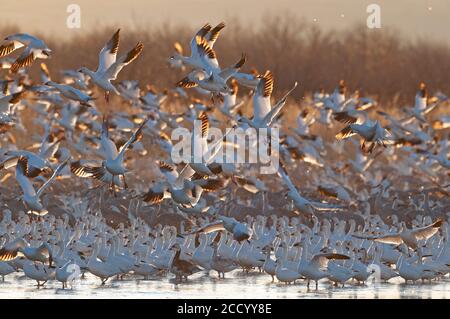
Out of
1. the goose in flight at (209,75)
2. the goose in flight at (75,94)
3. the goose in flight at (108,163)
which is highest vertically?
the goose in flight at (209,75)

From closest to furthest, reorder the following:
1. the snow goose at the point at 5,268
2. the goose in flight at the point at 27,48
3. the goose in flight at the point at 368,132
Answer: the snow goose at the point at 5,268
the goose in flight at the point at 368,132
the goose in flight at the point at 27,48

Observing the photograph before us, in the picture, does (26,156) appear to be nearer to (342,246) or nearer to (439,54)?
(342,246)

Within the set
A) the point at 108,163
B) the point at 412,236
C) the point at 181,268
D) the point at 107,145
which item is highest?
the point at 107,145

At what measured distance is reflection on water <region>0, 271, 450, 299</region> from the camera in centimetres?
1605

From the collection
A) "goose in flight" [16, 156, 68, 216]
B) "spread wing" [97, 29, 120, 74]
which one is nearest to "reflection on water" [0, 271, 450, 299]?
"goose in flight" [16, 156, 68, 216]

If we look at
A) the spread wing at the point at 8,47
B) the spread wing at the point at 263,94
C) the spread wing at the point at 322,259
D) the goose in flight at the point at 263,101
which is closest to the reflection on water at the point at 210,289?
the spread wing at the point at 322,259

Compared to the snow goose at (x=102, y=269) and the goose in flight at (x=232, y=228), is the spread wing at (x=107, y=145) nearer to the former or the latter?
the snow goose at (x=102, y=269)

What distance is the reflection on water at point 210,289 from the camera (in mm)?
16047

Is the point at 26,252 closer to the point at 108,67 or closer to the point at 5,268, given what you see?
the point at 5,268

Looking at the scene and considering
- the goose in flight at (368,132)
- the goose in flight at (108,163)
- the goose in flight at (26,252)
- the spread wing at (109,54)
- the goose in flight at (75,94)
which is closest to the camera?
the goose in flight at (26,252)

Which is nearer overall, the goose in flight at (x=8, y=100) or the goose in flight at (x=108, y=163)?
the goose in flight at (x=108, y=163)

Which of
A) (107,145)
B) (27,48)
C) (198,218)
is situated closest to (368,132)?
(107,145)

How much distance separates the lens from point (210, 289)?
54.6 ft

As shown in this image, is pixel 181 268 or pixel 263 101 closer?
pixel 181 268
